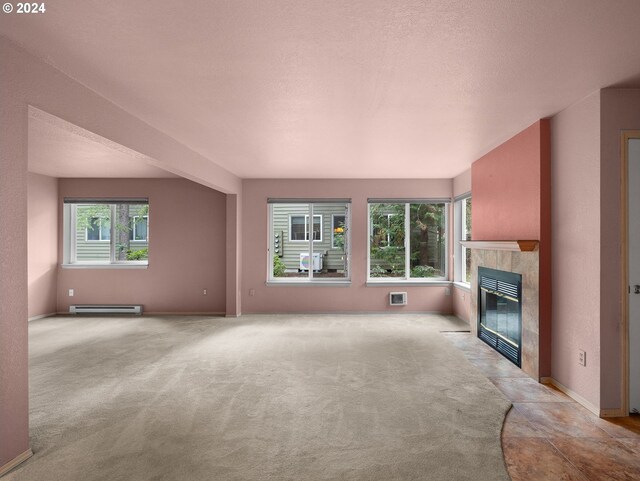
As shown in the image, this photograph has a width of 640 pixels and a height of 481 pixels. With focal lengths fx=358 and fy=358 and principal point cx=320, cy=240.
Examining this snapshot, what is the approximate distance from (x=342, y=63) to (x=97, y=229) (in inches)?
259

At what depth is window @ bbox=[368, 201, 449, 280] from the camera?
690 centimetres

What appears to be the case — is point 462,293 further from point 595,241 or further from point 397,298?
point 595,241

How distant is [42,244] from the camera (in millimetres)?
6523

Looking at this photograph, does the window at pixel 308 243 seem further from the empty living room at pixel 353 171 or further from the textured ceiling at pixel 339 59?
the textured ceiling at pixel 339 59

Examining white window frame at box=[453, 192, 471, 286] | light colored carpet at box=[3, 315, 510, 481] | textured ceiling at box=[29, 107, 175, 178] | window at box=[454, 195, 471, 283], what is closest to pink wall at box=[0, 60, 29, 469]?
light colored carpet at box=[3, 315, 510, 481]

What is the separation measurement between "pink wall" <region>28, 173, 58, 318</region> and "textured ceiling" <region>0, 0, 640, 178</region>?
4.30 metres

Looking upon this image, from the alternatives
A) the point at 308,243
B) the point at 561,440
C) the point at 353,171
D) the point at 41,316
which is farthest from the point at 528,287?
the point at 41,316

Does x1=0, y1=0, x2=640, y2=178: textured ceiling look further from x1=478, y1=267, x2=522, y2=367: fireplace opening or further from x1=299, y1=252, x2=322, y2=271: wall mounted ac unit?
x1=299, y1=252, x2=322, y2=271: wall mounted ac unit

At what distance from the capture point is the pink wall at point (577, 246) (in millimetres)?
2852

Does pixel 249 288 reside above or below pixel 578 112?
below

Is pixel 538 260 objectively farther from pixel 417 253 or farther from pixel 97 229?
pixel 97 229

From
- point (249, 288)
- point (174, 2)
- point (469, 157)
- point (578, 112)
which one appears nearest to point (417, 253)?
point (469, 157)

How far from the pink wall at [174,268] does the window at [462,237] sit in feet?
14.4

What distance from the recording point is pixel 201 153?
4.84 m
